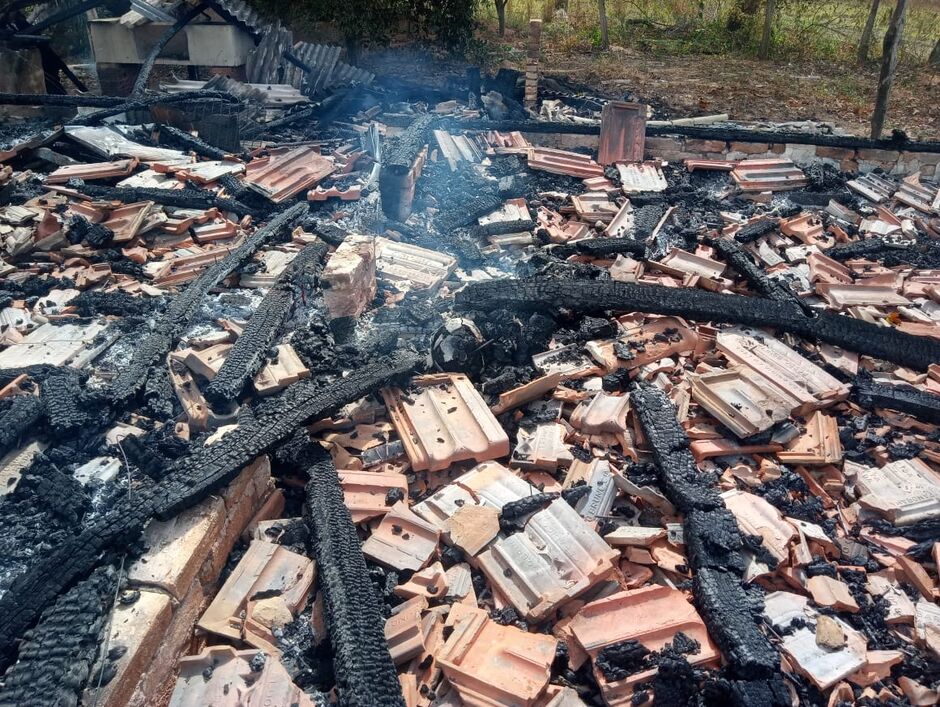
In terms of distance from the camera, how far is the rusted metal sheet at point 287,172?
782cm

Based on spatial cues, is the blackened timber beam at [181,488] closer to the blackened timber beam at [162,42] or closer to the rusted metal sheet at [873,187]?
the rusted metal sheet at [873,187]

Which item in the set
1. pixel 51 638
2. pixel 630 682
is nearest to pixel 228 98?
pixel 51 638

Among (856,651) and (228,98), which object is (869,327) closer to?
(856,651)

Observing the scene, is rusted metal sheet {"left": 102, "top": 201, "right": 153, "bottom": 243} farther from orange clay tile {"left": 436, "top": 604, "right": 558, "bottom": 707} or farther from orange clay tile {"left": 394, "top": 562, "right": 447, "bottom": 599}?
orange clay tile {"left": 436, "top": 604, "right": 558, "bottom": 707}

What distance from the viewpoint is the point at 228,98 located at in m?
10.2

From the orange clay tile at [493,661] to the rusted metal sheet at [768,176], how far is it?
735 cm

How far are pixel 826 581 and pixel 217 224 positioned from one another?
673 centimetres

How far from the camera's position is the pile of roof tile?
3.30m

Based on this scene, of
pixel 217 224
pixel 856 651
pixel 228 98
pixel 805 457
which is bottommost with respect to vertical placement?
pixel 856 651

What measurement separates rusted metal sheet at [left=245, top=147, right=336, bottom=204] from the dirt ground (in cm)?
727

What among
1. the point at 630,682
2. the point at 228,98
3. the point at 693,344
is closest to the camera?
the point at 630,682

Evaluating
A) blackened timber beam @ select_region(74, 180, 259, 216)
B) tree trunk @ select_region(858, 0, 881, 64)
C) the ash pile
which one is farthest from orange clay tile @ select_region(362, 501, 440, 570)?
tree trunk @ select_region(858, 0, 881, 64)

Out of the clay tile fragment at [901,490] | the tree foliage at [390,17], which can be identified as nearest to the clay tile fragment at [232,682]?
the clay tile fragment at [901,490]

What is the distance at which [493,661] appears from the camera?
3266mm
